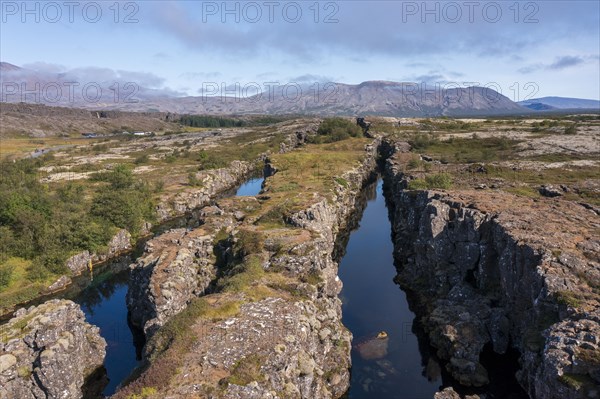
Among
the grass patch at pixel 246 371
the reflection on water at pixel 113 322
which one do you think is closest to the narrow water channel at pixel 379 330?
the grass patch at pixel 246 371

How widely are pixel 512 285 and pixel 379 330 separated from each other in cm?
1321

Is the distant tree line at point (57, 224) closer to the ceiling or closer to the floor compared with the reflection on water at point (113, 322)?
closer to the ceiling

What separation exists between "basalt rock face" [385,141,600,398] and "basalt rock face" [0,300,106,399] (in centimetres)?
2980

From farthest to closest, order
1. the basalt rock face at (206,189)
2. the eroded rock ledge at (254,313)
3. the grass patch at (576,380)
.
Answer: the basalt rock face at (206,189), the eroded rock ledge at (254,313), the grass patch at (576,380)

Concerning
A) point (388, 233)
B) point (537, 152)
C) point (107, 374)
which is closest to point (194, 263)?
point (107, 374)

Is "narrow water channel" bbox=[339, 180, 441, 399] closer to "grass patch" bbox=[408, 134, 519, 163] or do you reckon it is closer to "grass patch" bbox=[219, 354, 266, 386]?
"grass patch" bbox=[219, 354, 266, 386]

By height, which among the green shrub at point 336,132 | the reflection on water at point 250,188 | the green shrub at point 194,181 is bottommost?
the reflection on water at point 250,188

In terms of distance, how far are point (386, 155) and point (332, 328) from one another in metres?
108

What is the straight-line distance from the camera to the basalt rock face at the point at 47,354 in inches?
1080

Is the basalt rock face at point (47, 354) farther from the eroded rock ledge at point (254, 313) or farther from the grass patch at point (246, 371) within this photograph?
the grass patch at point (246, 371)

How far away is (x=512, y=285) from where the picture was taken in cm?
3562

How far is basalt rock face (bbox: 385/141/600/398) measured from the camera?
25.2 m

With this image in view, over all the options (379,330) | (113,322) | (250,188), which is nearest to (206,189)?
(250,188)

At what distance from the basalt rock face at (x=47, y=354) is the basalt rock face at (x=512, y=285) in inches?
1173
